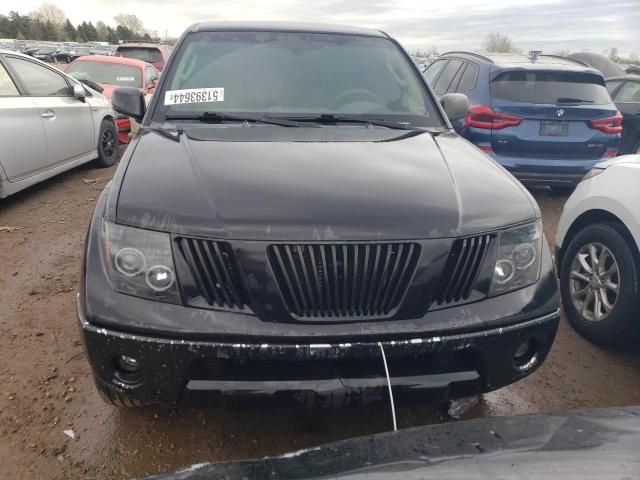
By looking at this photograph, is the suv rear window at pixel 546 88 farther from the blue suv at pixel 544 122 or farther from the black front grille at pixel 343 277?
the black front grille at pixel 343 277

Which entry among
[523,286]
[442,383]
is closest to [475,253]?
[523,286]

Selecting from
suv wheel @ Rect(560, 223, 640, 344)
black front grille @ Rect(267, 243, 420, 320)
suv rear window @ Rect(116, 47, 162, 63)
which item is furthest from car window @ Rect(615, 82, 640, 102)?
suv rear window @ Rect(116, 47, 162, 63)

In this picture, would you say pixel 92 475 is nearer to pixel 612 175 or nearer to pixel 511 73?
pixel 612 175

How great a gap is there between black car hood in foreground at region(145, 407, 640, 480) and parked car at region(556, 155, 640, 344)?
1.65 metres

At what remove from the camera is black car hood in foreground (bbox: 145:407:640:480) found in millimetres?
1228

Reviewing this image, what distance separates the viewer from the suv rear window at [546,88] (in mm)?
5859

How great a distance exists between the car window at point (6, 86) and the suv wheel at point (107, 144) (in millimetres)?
1725

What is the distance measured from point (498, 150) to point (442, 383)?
4.44m

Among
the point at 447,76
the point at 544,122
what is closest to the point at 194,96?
the point at 544,122

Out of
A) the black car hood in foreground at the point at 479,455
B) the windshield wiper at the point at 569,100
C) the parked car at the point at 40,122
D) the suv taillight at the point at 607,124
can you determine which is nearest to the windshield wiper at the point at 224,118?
the black car hood in foreground at the point at 479,455

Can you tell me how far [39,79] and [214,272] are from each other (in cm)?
508

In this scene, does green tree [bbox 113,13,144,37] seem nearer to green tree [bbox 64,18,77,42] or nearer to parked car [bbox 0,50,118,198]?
green tree [bbox 64,18,77,42]

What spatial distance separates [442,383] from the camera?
1937 mm

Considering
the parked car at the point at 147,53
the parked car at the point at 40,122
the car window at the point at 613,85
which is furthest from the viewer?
the parked car at the point at 147,53
